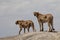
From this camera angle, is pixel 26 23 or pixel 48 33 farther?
pixel 26 23

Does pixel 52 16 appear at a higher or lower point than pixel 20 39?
higher

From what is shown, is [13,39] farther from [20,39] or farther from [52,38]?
[52,38]

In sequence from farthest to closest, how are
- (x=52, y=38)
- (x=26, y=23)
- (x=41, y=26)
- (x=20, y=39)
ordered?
(x=26, y=23), (x=41, y=26), (x=20, y=39), (x=52, y=38)

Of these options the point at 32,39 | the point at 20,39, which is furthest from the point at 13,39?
the point at 32,39

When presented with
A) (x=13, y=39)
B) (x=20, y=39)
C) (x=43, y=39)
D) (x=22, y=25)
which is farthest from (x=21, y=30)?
(x=43, y=39)

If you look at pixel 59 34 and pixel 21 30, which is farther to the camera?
pixel 21 30

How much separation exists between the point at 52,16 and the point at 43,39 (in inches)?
119

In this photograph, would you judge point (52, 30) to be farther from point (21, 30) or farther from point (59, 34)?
point (21, 30)

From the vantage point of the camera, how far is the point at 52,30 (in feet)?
77.4

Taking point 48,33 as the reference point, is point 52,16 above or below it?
above

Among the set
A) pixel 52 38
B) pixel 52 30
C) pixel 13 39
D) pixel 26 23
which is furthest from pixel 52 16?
pixel 26 23

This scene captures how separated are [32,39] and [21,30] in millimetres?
8912

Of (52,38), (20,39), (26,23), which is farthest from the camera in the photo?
(26,23)

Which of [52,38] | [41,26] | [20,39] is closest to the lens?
[52,38]
